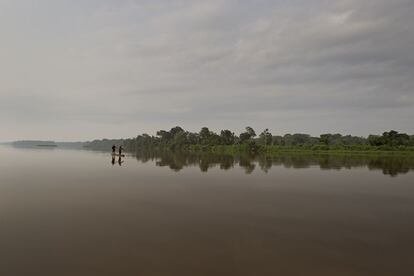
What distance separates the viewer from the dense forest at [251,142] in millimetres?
93125

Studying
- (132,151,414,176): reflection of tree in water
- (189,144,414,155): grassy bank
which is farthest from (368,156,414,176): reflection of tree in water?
(189,144,414,155): grassy bank

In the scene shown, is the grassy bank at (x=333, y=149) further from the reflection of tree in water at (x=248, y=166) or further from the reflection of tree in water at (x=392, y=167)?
the reflection of tree in water at (x=248, y=166)

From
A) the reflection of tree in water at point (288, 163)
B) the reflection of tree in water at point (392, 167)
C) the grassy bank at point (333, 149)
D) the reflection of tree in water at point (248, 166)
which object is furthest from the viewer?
the grassy bank at point (333, 149)

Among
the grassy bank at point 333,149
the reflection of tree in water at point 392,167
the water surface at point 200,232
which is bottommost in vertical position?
the water surface at point 200,232

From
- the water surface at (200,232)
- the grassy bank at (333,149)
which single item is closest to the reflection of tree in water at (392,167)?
the water surface at (200,232)

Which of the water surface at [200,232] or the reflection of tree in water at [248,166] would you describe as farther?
the reflection of tree in water at [248,166]

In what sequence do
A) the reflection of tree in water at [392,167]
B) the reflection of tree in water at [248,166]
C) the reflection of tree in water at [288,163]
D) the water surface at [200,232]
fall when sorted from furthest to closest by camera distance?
1. the reflection of tree in water at [288,163]
2. the reflection of tree in water at [392,167]
3. the reflection of tree in water at [248,166]
4. the water surface at [200,232]

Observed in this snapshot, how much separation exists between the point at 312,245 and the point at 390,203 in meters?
10.2

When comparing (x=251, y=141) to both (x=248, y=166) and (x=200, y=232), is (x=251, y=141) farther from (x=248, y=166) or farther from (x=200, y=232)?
(x=200, y=232)

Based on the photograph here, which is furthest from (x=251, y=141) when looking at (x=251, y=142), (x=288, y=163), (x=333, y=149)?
(x=288, y=163)

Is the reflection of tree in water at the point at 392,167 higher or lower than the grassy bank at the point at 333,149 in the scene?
lower

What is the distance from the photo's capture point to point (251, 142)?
109875mm

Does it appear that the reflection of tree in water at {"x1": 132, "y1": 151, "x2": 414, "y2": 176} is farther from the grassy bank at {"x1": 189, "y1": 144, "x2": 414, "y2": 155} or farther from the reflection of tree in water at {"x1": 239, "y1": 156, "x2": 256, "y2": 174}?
the grassy bank at {"x1": 189, "y1": 144, "x2": 414, "y2": 155}

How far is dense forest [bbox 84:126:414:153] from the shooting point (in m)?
93.1
